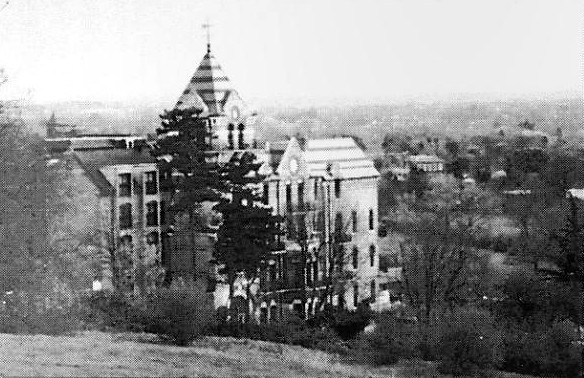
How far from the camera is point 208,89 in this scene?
31.5 meters

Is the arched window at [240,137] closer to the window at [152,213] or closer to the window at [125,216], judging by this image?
the window at [152,213]

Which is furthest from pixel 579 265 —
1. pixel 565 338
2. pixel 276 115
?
pixel 276 115

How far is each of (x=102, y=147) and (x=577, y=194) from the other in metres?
26.9

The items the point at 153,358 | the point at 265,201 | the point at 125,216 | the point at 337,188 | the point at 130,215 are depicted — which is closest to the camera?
the point at 153,358

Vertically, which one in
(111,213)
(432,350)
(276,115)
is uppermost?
(276,115)

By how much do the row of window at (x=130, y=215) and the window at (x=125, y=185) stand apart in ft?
0.95

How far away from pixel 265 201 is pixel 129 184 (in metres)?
3.65

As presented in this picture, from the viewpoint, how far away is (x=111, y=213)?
29.0 meters

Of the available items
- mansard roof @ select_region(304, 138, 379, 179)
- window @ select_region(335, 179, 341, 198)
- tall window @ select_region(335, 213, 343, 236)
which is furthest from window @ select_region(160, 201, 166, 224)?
window @ select_region(335, 179, 341, 198)

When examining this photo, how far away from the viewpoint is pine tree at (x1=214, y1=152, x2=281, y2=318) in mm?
27312

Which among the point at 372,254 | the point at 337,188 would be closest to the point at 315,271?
the point at 337,188

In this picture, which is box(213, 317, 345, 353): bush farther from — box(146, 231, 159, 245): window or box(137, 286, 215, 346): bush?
box(146, 231, 159, 245): window

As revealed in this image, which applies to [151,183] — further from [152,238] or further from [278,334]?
[278,334]

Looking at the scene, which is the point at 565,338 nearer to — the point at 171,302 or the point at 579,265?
the point at 579,265
